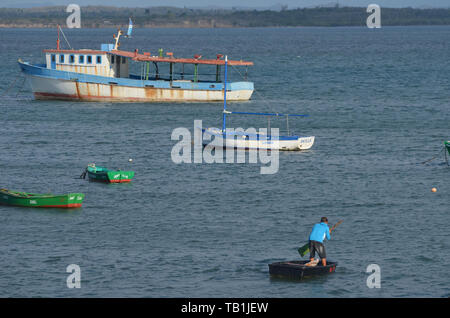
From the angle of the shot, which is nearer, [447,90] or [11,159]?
[11,159]

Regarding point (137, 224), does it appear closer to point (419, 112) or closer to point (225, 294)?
point (225, 294)

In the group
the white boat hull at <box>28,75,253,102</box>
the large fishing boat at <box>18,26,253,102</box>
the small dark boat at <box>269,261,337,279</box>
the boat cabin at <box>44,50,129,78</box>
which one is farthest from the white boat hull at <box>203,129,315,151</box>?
the small dark boat at <box>269,261,337,279</box>

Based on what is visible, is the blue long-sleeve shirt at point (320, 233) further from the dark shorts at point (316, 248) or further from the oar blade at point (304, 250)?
the oar blade at point (304, 250)

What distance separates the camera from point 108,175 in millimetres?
51000

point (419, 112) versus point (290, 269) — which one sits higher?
point (419, 112)

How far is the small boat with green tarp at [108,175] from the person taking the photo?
51125 mm

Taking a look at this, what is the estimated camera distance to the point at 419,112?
3438 inches

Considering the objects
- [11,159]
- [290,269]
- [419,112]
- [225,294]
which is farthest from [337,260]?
[419,112]

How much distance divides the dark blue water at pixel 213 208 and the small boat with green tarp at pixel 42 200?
0.43 m

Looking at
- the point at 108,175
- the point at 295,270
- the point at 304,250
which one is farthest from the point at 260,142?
the point at 295,270

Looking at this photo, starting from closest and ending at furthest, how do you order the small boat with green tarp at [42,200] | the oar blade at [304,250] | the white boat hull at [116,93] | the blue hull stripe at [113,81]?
the oar blade at [304,250], the small boat with green tarp at [42,200], the blue hull stripe at [113,81], the white boat hull at [116,93]

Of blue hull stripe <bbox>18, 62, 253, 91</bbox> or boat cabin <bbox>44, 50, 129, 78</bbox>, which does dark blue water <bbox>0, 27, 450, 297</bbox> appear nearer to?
blue hull stripe <bbox>18, 62, 253, 91</bbox>

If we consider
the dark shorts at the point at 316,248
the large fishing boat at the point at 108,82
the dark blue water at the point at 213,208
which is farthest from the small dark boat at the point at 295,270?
the large fishing boat at the point at 108,82
